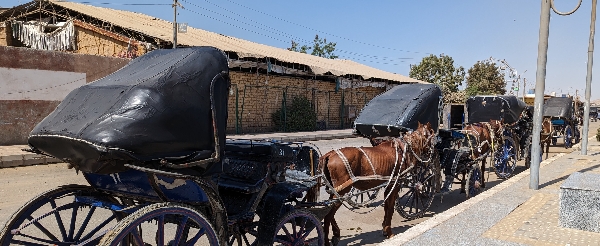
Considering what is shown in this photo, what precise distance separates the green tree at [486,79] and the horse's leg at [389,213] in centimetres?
4547

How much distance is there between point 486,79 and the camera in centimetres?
4938

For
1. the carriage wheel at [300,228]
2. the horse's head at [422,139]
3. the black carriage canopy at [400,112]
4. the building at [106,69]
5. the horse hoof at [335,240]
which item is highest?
the building at [106,69]

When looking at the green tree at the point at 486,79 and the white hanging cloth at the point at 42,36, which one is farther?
→ the green tree at the point at 486,79

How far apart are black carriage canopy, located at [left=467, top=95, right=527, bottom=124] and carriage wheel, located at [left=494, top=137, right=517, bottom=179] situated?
27.0 inches

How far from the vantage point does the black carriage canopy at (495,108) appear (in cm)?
1187

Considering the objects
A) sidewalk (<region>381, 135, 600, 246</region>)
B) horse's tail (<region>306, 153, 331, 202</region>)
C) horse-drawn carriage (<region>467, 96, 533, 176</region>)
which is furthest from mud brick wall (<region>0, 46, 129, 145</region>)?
horse-drawn carriage (<region>467, 96, 533, 176</region>)

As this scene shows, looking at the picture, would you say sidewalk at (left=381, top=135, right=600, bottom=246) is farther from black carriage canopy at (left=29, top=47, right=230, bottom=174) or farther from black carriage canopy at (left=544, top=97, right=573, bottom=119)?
black carriage canopy at (left=544, top=97, right=573, bottom=119)

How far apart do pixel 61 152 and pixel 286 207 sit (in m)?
2.13

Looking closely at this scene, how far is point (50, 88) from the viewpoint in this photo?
13461mm

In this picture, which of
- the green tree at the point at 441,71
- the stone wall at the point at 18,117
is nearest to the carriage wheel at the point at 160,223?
the stone wall at the point at 18,117

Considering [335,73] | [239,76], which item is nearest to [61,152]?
[239,76]

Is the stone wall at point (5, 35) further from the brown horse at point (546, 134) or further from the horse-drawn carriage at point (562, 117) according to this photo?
the horse-drawn carriage at point (562, 117)

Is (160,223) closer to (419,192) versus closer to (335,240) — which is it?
(335,240)

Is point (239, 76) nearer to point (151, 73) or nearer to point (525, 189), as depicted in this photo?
point (525, 189)
